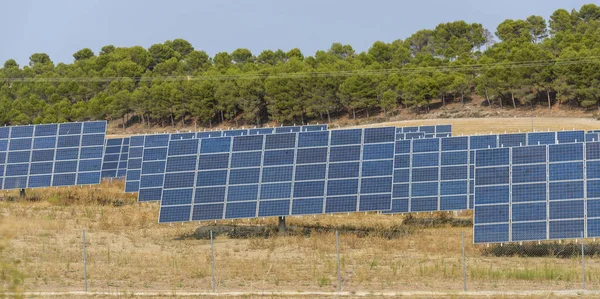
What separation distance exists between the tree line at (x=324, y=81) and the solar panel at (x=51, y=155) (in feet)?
186

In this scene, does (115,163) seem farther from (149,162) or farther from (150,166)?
(150,166)

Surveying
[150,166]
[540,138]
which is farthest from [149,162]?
[540,138]

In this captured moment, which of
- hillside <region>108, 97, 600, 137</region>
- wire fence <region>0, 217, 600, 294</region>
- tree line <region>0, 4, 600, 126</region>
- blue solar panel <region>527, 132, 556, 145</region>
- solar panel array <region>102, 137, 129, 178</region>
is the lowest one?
wire fence <region>0, 217, 600, 294</region>

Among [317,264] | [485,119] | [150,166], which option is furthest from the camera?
[485,119]

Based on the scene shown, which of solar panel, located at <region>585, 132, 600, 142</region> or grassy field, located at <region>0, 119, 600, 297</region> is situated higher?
solar panel, located at <region>585, 132, 600, 142</region>

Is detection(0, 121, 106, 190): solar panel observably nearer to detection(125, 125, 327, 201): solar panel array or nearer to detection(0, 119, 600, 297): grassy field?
detection(125, 125, 327, 201): solar panel array

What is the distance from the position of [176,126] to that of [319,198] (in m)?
87.7

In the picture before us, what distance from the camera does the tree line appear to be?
321 feet

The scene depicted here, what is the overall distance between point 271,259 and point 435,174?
9.81 m

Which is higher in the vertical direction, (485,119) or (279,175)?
(485,119)

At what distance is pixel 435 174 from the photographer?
123 feet

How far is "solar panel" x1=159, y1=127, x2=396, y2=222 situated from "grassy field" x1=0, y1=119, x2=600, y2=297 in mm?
1247

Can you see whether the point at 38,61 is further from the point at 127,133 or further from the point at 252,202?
the point at 252,202

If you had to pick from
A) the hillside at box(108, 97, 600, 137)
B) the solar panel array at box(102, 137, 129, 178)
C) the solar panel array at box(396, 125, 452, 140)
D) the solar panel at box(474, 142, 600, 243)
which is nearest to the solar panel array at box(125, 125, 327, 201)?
the solar panel array at box(102, 137, 129, 178)
